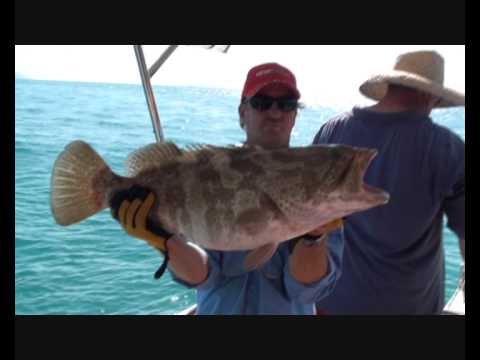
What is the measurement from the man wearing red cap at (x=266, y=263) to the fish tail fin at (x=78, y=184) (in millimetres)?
328

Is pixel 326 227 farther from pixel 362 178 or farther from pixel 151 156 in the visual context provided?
pixel 151 156

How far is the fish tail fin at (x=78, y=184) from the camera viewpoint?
2.10 m

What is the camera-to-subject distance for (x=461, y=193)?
2555 mm

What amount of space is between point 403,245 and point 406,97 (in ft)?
2.83

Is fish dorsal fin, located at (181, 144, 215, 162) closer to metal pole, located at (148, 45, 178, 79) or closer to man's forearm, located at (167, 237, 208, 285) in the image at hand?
man's forearm, located at (167, 237, 208, 285)

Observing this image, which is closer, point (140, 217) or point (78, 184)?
point (140, 217)

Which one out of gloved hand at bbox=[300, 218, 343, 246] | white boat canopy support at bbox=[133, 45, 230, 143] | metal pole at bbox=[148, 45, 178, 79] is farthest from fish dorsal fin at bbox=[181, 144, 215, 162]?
metal pole at bbox=[148, 45, 178, 79]

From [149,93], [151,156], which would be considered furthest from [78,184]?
[149,93]

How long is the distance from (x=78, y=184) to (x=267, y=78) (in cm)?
97

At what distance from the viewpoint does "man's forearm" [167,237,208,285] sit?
6.46 ft

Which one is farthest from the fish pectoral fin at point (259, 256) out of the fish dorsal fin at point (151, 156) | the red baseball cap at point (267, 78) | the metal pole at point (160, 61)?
the metal pole at point (160, 61)

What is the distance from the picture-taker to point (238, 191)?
6.31 feet

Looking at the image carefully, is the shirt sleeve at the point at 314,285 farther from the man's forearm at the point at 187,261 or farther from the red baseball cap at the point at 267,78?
the red baseball cap at the point at 267,78

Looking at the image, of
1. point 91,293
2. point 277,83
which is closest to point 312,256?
point 277,83
